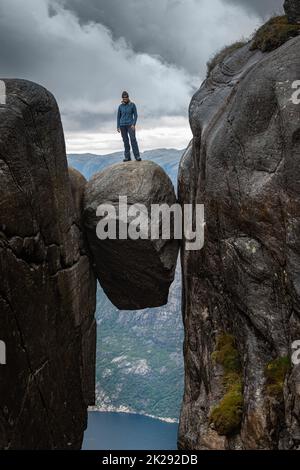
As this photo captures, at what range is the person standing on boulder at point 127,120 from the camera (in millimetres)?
30484

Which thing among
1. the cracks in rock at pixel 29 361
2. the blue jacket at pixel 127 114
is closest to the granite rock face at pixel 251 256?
the blue jacket at pixel 127 114

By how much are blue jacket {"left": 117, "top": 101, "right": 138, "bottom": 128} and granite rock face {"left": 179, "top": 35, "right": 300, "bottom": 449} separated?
608 cm

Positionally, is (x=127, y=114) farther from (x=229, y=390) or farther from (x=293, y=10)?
(x=229, y=390)

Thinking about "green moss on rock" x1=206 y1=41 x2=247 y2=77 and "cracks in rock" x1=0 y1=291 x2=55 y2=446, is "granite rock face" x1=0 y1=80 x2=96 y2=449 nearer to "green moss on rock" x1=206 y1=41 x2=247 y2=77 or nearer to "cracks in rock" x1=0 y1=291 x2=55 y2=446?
"cracks in rock" x1=0 y1=291 x2=55 y2=446

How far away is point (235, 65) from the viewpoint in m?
26.3

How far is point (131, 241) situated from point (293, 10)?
47.3 feet

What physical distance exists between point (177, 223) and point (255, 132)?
10.9m

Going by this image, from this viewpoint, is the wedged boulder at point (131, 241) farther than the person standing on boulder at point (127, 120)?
No

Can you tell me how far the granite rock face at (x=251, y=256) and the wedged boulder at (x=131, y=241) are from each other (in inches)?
167

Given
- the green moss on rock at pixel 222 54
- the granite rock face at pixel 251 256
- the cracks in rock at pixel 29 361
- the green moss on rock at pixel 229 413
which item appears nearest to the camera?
the granite rock face at pixel 251 256

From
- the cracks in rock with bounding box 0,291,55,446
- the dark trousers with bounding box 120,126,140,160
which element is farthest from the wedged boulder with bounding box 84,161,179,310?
the cracks in rock with bounding box 0,291,55,446

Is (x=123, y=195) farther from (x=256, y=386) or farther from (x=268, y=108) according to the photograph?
(x=256, y=386)

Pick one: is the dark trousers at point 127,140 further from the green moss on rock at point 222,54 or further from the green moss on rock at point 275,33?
the green moss on rock at point 275,33

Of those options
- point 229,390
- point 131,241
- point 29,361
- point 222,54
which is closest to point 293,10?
point 222,54
